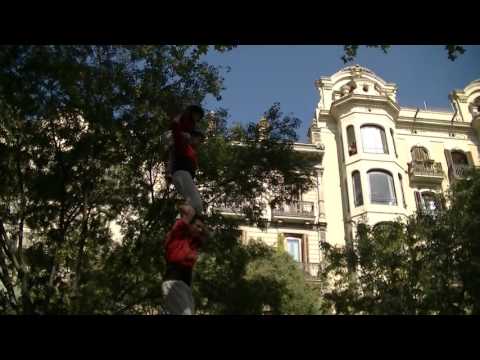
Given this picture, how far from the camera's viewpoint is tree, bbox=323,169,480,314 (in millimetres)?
15188

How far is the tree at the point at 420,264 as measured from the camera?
15188mm

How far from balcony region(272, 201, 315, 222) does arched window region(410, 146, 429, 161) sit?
7.75 metres

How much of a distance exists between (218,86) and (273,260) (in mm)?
8885

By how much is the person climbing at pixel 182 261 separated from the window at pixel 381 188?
24.0m

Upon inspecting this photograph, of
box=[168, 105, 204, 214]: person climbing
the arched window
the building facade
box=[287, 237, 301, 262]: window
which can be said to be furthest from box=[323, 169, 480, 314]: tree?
the arched window

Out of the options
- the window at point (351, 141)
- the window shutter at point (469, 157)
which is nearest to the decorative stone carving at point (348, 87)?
the window at point (351, 141)

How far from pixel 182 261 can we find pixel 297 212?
23.9 meters

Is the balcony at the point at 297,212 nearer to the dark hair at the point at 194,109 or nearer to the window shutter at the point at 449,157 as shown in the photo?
the window shutter at the point at 449,157

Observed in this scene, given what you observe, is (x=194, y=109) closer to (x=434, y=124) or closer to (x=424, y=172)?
(x=424, y=172)

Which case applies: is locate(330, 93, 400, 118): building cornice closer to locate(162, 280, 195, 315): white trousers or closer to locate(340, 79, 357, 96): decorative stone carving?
locate(340, 79, 357, 96): decorative stone carving

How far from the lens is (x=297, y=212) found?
2850 centimetres
